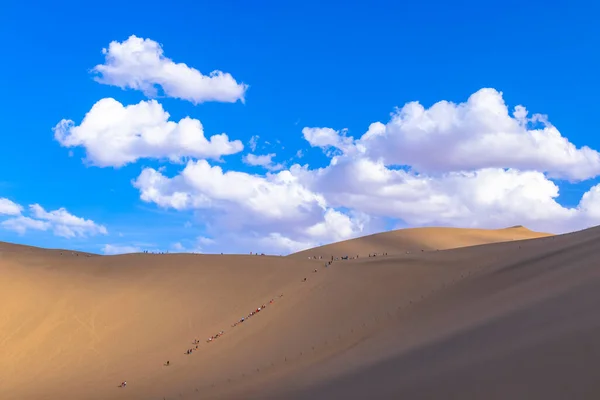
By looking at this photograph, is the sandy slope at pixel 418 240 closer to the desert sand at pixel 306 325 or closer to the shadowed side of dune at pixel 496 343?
the desert sand at pixel 306 325

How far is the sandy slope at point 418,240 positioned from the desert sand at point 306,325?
33427mm

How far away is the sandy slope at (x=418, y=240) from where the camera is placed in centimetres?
6350

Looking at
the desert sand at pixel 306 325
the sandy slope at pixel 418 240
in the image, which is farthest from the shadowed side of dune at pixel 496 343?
the sandy slope at pixel 418 240

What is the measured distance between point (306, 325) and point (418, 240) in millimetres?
47403

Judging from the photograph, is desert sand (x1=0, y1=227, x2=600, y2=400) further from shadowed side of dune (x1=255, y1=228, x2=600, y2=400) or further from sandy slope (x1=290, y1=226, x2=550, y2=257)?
sandy slope (x1=290, y1=226, x2=550, y2=257)

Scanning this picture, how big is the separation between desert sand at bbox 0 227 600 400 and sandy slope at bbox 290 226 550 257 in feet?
110

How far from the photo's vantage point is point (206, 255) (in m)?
32.6

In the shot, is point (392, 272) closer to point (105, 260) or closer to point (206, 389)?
point (206, 389)

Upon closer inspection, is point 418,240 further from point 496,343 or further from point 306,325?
point 496,343

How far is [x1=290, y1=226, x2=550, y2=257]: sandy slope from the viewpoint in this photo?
6350 centimetres

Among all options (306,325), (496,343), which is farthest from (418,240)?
(496,343)

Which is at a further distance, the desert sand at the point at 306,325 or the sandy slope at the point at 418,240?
the sandy slope at the point at 418,240

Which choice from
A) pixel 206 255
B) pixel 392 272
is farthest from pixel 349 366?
pixel 206 255

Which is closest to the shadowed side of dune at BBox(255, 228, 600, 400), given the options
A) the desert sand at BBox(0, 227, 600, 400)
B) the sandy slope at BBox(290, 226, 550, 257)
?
the desert sand at BBox(0, 227, 600, 400)
